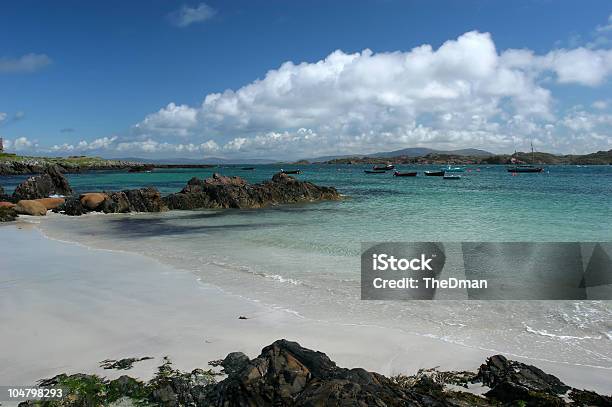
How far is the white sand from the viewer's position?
6.85 metres

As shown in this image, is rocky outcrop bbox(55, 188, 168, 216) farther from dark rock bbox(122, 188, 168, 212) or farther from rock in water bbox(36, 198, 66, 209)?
rock in water bbox(36, 198, 66, 209)

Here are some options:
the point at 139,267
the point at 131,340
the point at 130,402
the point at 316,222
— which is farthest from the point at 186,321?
the point at 316,222

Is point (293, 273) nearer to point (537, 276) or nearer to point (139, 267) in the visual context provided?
point (139, 267)

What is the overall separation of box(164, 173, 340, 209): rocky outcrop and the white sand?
2441 centimetres

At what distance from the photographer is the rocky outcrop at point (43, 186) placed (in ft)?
132

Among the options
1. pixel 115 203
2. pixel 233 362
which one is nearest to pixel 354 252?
pixel 233 362

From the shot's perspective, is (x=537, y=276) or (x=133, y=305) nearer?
(x=133, y=305)

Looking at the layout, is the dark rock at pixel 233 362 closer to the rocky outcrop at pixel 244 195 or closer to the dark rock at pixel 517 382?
the dark rock at pixel 517 382

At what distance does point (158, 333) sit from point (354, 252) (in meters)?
9.79

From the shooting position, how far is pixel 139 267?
14.0m

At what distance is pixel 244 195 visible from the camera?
3759cm

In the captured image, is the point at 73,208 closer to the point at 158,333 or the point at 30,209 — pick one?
the point at 30,209

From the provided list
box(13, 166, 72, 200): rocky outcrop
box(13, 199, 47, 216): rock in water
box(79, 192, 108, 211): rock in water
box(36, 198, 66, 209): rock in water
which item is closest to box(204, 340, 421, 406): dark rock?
box(79, 192, 108, 211): rock in water

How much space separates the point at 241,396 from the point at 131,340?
3.78 m
